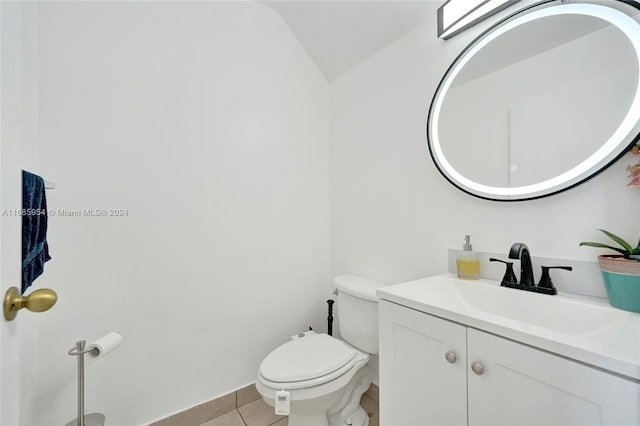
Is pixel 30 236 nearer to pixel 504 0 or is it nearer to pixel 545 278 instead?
pixel 545 278

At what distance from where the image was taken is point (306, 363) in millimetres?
1189

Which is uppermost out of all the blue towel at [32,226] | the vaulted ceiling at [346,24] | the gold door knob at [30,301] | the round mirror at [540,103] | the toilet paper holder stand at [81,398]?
the vaulted ceiling at [346,24]

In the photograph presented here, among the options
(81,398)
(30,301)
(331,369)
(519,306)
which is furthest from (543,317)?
(81,398)

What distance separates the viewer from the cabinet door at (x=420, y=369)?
2.30ft

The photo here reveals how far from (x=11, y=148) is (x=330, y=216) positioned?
157 centimetres

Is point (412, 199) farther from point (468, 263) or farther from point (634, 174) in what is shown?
point (634, 174)

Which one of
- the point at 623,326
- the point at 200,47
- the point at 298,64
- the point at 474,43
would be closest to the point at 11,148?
the point at 200,47

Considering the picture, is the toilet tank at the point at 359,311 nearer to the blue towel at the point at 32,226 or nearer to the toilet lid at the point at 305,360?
the toilet lid at the point at 305,360

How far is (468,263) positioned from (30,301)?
1.24 m

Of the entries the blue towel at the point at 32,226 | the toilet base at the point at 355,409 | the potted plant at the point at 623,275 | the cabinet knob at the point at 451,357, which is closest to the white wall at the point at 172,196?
the blue towel at the point at 32,226

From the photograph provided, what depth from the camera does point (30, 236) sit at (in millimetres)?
763

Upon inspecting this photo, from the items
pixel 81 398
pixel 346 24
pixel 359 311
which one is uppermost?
pixel 346 24

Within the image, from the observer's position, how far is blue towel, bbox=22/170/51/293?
0.74 meters

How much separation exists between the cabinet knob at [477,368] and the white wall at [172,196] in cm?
118
